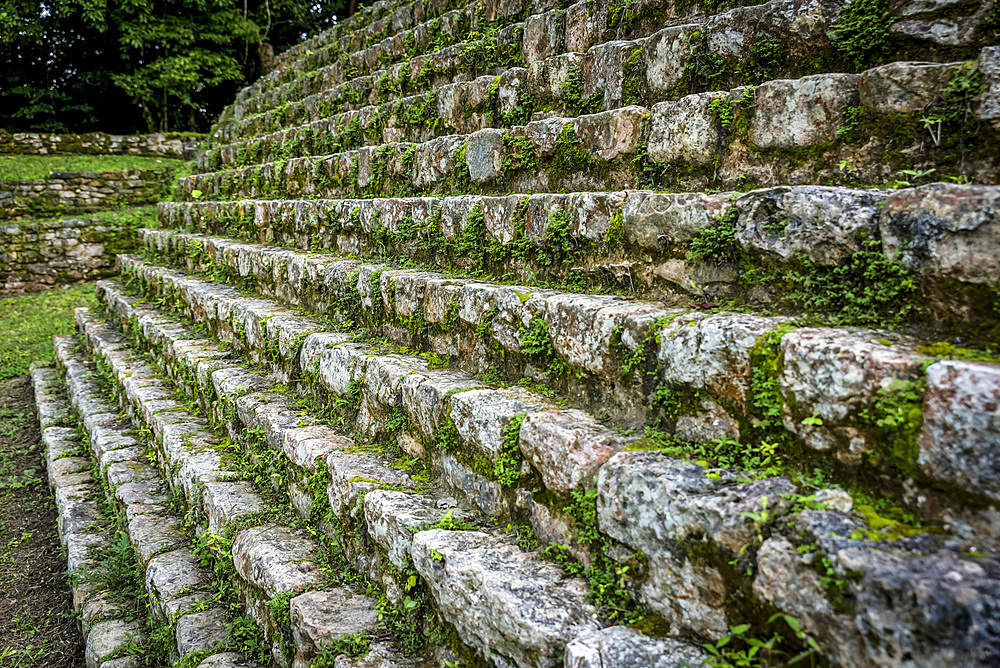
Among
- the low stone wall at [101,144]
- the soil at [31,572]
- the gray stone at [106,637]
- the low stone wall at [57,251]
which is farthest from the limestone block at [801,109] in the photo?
the low stone wall at [101,144]

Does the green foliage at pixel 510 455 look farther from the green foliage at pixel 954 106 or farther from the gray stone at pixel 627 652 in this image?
the green foliage at pixel 954 106

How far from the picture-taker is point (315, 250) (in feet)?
13.2

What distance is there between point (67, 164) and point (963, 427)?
50.1ft

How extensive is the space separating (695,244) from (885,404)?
727 mm

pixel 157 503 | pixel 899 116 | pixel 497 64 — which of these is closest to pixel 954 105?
pixel 899 116

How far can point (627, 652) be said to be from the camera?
1305mm

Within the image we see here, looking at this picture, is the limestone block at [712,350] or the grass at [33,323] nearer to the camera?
the limestone block at [712,350]

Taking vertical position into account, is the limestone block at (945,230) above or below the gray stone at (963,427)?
above

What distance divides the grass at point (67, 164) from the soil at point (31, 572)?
8.57m

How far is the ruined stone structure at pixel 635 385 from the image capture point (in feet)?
3.73

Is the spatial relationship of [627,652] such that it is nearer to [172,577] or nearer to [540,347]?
[540,347]

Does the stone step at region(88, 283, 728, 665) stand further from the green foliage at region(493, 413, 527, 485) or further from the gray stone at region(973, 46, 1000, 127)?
the gray stone at region(973, 46, 1000, 127)

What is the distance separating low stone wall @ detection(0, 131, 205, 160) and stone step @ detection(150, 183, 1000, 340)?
1296 cm

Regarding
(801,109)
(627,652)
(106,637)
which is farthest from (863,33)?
(106,637)
